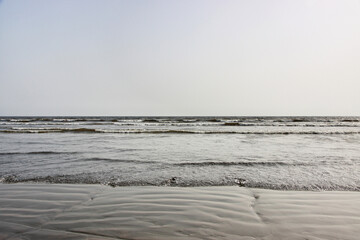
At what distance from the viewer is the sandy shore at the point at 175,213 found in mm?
2641

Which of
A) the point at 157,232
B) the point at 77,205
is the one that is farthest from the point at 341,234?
the point at 77,205

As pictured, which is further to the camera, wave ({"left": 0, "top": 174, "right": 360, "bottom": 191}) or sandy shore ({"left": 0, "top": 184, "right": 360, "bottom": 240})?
wave ({"left": 0, "top": 174, "right": 360, "bottom": 191})

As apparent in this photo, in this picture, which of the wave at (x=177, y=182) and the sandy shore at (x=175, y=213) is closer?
the sandy shore at (x=175, y=213)

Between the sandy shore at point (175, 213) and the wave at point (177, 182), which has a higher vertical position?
the sandy shore at point (175, 213)

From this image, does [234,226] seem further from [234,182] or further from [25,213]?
[25,213]

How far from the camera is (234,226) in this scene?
2.83 metres

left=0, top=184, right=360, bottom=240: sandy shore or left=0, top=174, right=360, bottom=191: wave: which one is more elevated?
left=0, top=184, right=360, bottom=240: sandy shore

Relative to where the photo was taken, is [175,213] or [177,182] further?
[177,182]

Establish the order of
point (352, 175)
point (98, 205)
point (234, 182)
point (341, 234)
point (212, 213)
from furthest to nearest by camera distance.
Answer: point (352, 175) → point (234, 182) → point (98, 205) → point (212, 213) → point (341, 234)

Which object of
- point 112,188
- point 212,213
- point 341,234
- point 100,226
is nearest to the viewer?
point 341,234

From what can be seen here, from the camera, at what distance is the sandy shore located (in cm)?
264

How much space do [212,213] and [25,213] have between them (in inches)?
102

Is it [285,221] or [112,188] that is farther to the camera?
[112,188]

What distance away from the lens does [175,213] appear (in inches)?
128
